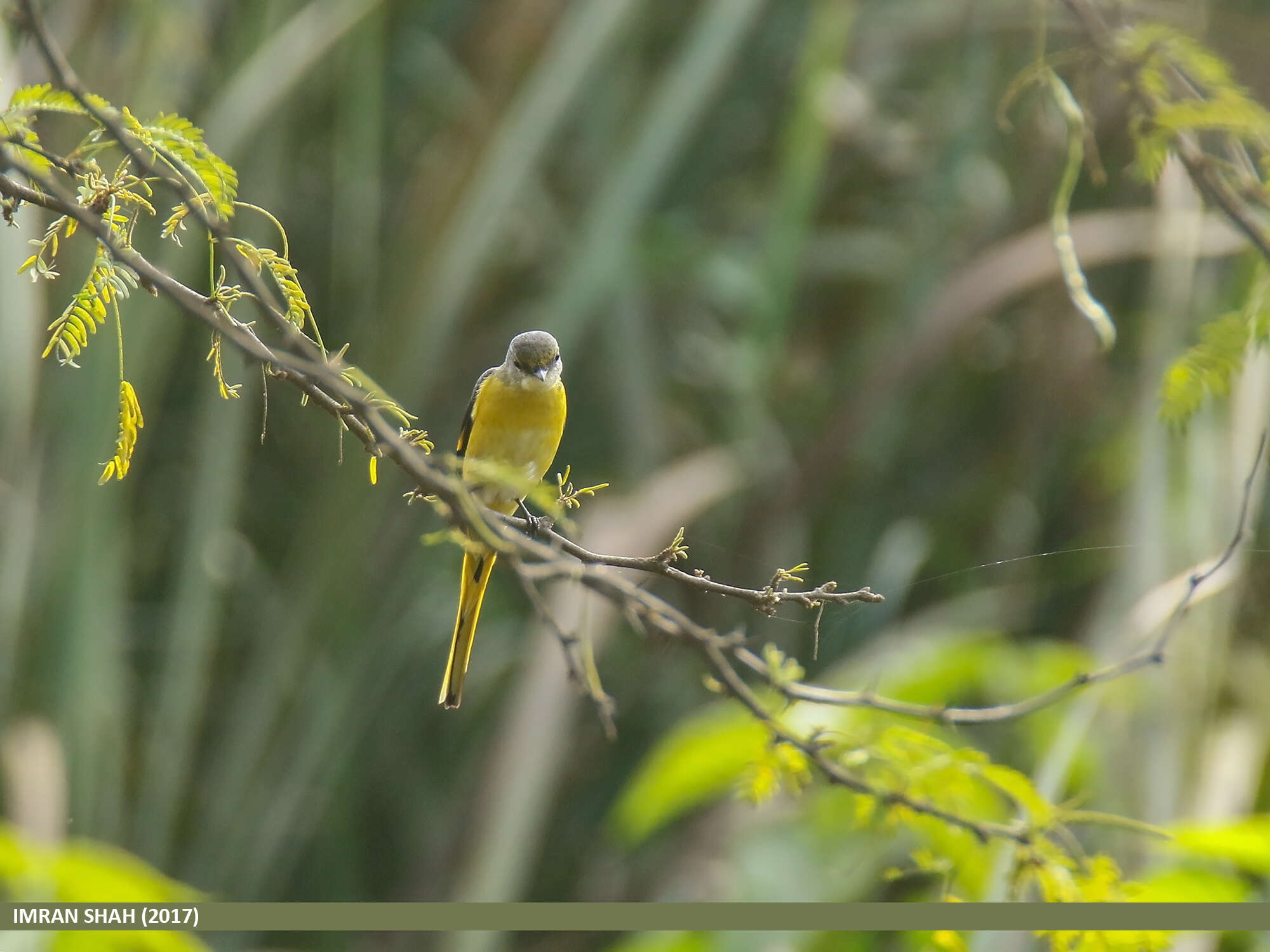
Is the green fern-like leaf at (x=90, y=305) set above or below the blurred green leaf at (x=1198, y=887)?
above

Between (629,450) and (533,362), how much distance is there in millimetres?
1867

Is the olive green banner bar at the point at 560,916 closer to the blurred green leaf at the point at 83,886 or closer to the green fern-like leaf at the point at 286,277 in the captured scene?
the blurred green leaf at the point at 83,886

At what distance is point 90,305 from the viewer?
1.20m

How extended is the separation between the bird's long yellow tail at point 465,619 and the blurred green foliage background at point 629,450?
28.3 inches

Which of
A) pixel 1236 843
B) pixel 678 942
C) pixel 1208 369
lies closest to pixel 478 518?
pixel 1208 369

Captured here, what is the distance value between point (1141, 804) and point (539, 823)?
217 cm

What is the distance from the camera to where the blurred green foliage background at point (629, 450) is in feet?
10.9

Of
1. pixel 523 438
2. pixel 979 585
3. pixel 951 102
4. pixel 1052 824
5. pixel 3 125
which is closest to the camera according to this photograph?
pixel 3 125

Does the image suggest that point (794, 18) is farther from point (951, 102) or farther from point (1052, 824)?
point (1052, 824)

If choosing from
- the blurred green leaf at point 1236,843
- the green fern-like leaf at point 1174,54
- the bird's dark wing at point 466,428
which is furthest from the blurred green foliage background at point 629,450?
the green fern-like leaf at point 1174,54

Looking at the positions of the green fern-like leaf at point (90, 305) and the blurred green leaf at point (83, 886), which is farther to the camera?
the blurred green leaf at point (83, 886)

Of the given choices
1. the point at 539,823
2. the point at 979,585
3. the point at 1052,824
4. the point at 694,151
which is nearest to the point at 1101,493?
the point at 979,585

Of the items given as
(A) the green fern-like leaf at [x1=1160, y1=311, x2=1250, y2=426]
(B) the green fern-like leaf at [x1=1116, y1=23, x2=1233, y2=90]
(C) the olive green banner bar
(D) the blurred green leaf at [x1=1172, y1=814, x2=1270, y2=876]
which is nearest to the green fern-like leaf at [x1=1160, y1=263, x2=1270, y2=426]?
(A) the green fern-like leaf at [x1=1160, y1=311, x2=1250, y2=426]

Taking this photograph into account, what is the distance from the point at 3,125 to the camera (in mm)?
1070
